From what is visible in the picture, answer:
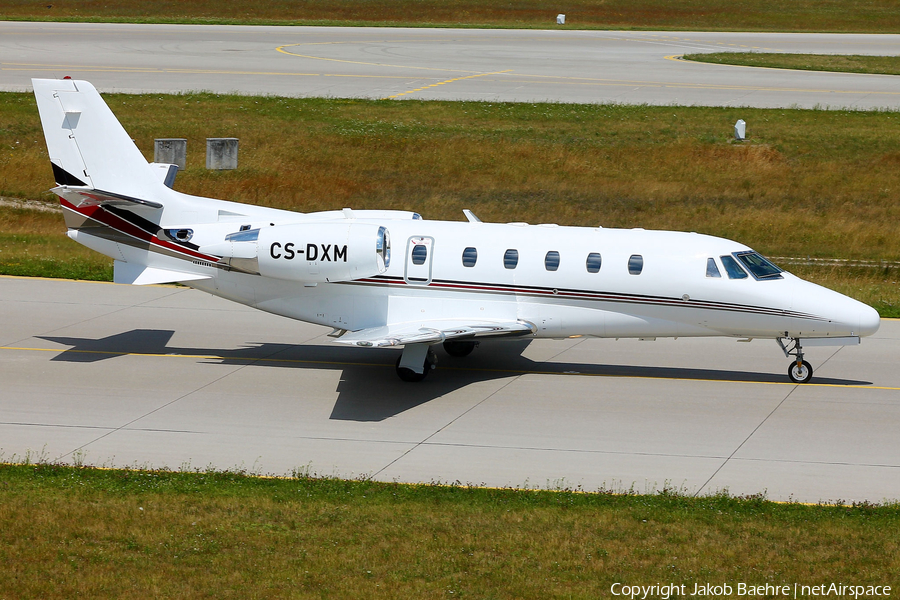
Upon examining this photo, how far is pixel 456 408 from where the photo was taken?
19.5m

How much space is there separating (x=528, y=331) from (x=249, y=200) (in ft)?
67.3

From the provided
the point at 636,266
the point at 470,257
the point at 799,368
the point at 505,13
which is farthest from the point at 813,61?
the point at 470,257

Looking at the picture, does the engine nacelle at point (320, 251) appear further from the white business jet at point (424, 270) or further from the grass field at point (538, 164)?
the grass field at point (538, 164)

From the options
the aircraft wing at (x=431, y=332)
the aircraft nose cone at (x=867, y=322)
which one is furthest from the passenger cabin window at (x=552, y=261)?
the aircraft nose cone at (x=867, y=322)

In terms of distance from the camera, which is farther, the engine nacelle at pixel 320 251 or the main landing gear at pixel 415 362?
the main landing gear at pixel 415 362

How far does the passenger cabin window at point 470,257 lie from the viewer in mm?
20891

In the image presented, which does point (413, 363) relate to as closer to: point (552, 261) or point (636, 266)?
point (552, 261)

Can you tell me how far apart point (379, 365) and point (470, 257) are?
3.27 metres

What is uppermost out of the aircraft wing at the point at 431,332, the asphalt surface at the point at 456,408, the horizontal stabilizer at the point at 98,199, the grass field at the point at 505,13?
the grass field at the point at 505,13

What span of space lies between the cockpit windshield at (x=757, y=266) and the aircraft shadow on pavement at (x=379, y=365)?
2.33 metres

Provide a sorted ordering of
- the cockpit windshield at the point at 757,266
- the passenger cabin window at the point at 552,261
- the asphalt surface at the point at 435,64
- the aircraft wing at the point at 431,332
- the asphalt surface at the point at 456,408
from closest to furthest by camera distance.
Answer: the asphalt surface at the point at 456,408
the aircraft wing at the point at 431,332
the cockpit windshield at the point at 757,266
the passenger cabin window at the point at 552,261
the asphalt surface at the point at 435,64

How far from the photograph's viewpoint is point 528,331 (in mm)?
20641

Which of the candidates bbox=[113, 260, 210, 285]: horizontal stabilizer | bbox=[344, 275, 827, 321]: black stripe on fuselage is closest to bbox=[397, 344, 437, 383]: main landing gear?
bbox=[344, 275, 827, 321]: black stripe on fuselage

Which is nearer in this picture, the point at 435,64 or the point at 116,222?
the point at 116,222
